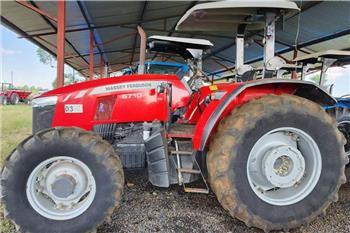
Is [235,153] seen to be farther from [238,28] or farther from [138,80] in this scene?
[238,28]

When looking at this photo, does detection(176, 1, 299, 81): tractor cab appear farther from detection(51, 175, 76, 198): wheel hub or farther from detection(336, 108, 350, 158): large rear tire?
detection(336, 108, 350, 158): large rear tire

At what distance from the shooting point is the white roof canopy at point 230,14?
239 cm

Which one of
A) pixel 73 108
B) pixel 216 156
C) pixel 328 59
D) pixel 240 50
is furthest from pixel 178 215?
pixel 328 59

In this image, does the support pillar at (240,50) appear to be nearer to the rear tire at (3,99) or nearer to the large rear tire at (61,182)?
the large rear tire at (61,182)

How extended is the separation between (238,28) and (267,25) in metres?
0.52

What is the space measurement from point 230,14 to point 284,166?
139cm

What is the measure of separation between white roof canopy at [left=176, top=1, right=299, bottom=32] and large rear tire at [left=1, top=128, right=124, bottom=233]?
1386 mm

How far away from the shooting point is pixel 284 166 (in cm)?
229

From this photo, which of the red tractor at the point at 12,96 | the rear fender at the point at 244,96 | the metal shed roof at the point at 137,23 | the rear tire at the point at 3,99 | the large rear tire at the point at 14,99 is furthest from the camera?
the large rear tire at the point at 14,99

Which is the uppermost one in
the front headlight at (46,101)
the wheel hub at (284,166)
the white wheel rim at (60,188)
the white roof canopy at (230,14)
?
the white roof canopy at (230,14)

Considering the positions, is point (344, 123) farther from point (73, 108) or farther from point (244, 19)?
point (73, 108)

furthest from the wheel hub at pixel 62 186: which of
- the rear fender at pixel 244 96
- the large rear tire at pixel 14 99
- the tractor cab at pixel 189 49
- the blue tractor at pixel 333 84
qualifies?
the large rear tire at pixel 14 99

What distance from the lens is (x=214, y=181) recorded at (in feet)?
7.08

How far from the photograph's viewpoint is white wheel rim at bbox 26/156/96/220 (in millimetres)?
2145
